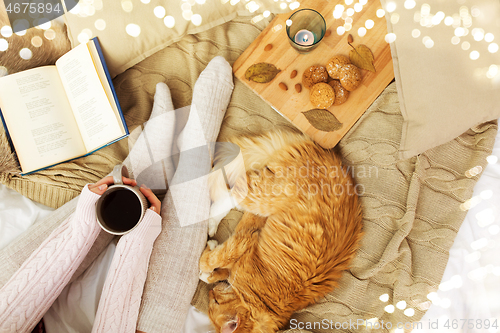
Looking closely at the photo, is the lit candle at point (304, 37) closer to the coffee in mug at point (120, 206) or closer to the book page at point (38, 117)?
the coffee in mug at point (120, 206)

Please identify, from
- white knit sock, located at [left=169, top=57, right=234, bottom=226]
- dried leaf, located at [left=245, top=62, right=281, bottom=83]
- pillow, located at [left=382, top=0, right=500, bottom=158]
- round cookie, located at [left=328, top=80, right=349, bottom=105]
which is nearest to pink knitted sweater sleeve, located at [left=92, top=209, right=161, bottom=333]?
white knit sock, located at [left=169, top=57, right=234, bottom=226]

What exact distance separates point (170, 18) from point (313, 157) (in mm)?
684

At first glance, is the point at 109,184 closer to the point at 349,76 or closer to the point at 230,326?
the point at 230,326

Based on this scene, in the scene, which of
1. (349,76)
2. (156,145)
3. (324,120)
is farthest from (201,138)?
(349,76)

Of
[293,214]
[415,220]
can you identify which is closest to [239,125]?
[293,214]

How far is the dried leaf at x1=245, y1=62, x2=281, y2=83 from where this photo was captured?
36.2 inches

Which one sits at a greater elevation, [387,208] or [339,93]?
[339,93]

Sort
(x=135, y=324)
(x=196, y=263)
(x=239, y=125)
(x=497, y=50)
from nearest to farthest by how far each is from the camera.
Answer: (x=497, y=50)
(x=135, y=324)
(x=196, y=263)
(x=239, y=125)

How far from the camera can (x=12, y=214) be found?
86 cm

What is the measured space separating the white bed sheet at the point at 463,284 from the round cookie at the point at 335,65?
544 millimetres

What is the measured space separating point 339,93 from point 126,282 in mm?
866

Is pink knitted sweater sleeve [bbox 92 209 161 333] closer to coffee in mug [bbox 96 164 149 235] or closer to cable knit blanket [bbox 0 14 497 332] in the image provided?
coffee in mug [bbox 96 164 149 235]

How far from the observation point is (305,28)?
0.92 meters

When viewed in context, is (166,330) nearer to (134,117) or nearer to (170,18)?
(134,117)
